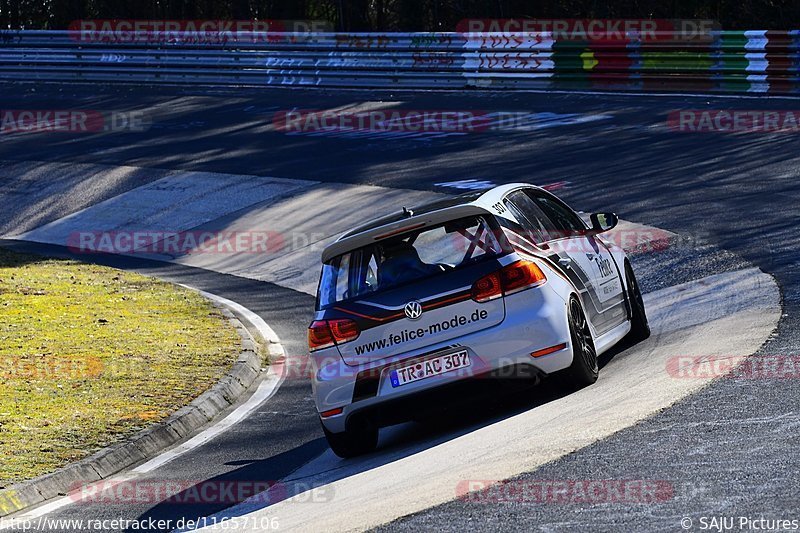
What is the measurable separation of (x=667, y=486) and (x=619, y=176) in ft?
42.3

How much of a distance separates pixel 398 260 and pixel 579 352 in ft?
4.54

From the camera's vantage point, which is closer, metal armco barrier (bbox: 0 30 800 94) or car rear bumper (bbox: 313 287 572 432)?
car rear bumper (bbox: 313 287 572 432)

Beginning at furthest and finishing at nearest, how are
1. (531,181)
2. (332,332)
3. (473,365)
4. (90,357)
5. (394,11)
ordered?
(394,11), (531,181), (90,357), (332,332), (473,365)

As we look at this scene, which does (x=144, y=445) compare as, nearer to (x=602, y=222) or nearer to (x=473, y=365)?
(x=473, y=365)

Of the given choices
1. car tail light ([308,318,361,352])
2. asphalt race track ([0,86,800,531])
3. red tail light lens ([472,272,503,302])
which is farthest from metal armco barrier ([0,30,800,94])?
car tail light ([308,318,361,352])

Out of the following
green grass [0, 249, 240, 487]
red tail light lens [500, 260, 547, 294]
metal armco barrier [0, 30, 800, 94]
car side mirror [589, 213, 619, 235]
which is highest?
red tail light lens [500, 260, 547, 294]

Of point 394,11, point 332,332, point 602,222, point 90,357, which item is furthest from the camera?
point 394,11

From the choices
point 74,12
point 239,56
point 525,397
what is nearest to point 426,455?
point 525,397

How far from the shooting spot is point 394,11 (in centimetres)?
3772

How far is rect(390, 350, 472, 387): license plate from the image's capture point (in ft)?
28.2

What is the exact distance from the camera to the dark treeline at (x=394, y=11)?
30312mm

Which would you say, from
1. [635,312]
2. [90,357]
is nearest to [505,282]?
[635,312]

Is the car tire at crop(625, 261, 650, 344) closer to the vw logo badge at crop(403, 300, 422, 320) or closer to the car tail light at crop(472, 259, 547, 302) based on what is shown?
the car tail light at crop(472, 259, 547, 302)

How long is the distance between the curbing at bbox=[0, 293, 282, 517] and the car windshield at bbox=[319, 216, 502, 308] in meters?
2.04
